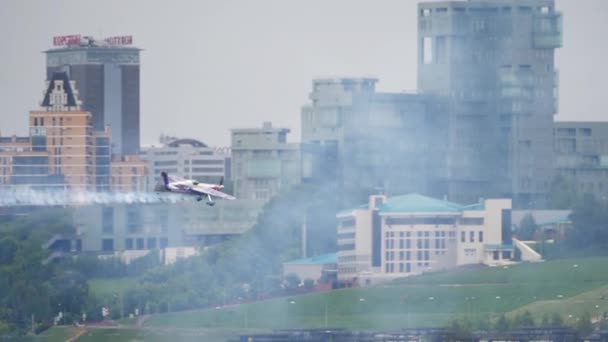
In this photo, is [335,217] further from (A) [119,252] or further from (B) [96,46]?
(B) [96,46]

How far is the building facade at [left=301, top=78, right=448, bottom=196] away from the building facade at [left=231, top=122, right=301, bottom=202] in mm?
8116

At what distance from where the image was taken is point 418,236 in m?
107

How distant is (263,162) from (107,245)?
25856 mm

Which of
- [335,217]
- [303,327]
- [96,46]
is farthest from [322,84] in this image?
[96,46]

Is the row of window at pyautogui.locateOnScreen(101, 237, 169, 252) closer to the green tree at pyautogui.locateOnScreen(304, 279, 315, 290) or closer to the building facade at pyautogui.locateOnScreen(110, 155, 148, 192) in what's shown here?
the green tree at pyautogui.locateOnScreen(304, 279, 315, 290)

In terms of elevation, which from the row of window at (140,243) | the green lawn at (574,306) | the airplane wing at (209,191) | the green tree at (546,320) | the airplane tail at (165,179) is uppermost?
the airplane tail at (165,179)

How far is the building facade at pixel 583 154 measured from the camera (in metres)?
130

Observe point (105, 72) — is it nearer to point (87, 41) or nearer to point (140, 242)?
point (87, 41)

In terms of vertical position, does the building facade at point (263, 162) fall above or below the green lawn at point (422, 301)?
above

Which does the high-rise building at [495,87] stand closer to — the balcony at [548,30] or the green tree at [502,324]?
the balcony at [548,30]

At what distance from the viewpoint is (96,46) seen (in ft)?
591

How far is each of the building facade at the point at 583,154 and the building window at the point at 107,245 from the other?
25764 mm

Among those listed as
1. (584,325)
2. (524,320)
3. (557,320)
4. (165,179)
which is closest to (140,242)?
(524,320)

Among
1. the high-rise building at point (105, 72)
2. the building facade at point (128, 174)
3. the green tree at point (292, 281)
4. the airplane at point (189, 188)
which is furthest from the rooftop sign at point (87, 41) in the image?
the airplane at point (189, 188)
